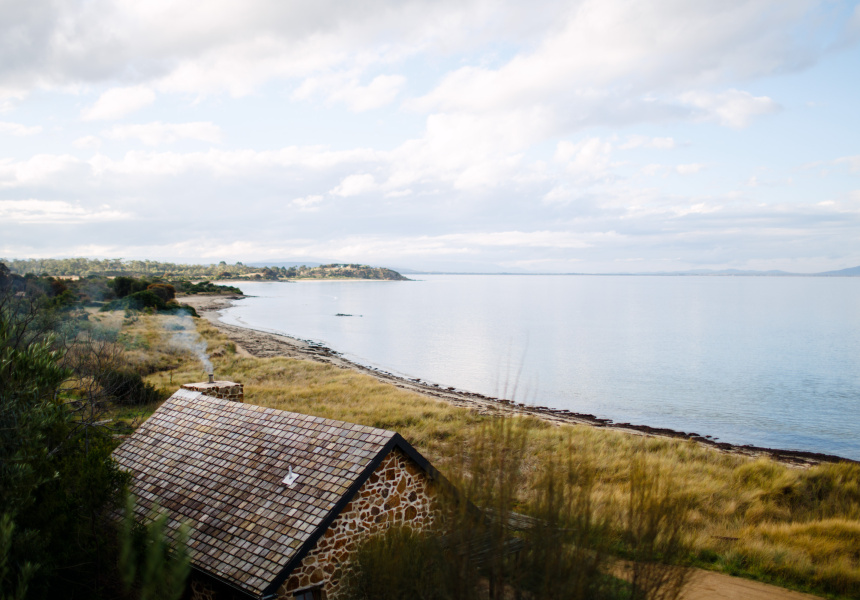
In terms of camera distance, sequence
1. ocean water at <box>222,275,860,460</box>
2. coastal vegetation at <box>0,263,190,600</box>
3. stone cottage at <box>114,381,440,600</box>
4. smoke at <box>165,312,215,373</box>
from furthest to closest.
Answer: smoke at <box>165,312,215,373</box>, ocean water at <box>222,275,860,460</box>, stone cottage at <box>114,381,440,600</box>, coastal vegetation at <box>0,263,190,600</box>

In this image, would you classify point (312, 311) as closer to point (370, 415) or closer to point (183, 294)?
point (183, 294)

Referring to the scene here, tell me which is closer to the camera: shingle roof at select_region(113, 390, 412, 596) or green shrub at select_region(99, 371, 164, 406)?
shingle roof at select_region(113, 390, 412, 596)

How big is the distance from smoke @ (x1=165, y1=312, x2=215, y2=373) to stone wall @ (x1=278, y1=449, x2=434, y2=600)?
26910 millimetres

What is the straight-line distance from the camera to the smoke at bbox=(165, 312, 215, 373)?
138 ft

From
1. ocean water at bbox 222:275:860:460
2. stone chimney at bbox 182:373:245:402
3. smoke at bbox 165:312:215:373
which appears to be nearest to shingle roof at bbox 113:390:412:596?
stone chimney at bbox 182:373:245:402

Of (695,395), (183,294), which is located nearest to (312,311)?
(183,294)

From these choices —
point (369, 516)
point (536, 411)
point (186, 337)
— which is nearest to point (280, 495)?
point (369, 516)

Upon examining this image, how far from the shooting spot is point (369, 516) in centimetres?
894

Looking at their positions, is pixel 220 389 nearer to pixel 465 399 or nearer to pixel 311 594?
pixel 311 594

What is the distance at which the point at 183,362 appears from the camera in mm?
39188

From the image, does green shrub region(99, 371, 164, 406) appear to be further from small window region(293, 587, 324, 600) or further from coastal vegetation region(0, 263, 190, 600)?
small window region(293, 587, 324, 600)

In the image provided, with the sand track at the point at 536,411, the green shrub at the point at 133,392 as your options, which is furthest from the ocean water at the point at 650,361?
the green shrub at the point at 133,392

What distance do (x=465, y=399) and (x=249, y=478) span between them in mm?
28477

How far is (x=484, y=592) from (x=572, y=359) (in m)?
51.6
